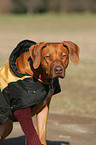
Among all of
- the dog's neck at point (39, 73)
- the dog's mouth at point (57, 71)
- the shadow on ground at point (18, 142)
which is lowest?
the shadow on ground at point (18, 142)

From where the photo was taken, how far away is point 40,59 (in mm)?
5090

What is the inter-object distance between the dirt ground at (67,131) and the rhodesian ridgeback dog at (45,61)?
5.76ft

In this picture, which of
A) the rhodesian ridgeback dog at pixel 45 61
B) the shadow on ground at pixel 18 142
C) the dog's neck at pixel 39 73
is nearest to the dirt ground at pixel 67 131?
the shadow on ground at pixel 18 142

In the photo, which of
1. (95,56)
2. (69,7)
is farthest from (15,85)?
(69,7)

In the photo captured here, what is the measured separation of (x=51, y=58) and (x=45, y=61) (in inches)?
3.8

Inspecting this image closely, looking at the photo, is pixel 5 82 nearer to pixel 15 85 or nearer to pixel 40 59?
pixel 15 85

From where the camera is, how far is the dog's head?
16.2ft

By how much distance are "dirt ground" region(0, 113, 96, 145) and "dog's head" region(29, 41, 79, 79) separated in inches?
87.8

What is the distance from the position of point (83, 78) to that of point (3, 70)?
10.5 m

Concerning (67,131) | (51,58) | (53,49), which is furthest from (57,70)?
(67,131)

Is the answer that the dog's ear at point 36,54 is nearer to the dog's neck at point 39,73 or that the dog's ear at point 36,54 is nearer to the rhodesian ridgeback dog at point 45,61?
the rhodesian ridgeback dog at point 45,61

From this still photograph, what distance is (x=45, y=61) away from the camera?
16.7 ft

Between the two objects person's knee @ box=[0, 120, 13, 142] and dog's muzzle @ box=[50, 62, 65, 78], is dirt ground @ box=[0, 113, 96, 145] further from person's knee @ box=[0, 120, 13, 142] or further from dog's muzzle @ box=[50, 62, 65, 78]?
dog's muzzle @ box=[50, 62, 65, 78]

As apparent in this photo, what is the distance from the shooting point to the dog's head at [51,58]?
494cm
